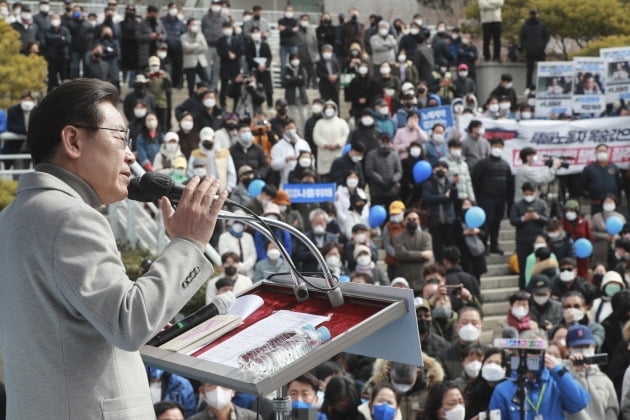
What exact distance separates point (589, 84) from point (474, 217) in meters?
5.62

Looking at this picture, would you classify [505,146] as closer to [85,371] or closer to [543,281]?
[543,281]

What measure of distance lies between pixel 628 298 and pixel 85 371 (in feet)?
27.1

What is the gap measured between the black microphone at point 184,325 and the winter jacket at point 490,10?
20.9 metres

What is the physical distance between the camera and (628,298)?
9.84m

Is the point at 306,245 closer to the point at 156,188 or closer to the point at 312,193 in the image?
the point at 156,188

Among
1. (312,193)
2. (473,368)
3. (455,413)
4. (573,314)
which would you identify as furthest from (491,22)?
(455,413)

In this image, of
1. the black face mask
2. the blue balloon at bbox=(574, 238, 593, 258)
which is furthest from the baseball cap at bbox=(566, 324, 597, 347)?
the blue balloon at bbox=(574, 238, 593, 258)

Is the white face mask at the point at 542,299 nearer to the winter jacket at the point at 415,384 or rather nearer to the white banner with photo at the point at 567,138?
the winter jacket at the point at 415,384

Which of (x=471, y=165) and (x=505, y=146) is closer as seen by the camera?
(x=471, y=165)

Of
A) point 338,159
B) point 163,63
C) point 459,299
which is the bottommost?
point 459,299

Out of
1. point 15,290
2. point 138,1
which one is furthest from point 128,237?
point 138,1

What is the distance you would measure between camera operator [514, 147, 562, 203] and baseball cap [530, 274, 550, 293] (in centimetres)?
356

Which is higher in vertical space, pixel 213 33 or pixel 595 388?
pixel 213 33

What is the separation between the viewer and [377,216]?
42.6ft
